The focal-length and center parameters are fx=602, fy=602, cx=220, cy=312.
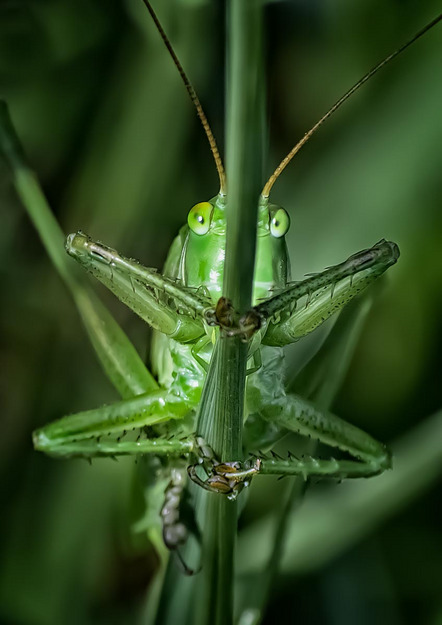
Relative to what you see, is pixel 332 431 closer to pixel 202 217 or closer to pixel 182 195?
pixel 202 217

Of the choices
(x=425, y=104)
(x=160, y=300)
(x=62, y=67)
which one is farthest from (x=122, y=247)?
(x=425, y=104)

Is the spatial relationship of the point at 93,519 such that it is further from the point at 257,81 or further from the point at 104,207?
the point at 257,81

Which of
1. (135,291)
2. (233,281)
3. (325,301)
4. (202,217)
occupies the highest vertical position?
(202,217)

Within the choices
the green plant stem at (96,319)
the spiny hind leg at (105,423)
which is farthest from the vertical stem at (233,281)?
the green plant stem at (96,319)

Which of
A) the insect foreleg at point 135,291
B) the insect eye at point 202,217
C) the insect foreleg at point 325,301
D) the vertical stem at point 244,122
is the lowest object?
the vertical stem at point 244,122

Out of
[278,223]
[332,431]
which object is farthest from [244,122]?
[332,431]

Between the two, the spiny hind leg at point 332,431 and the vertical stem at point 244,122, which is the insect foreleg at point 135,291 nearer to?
the spiny hind leg at point 332,431

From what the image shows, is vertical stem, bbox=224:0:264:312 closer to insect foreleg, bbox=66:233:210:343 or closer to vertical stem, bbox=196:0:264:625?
vertical stem, bbox=196:0:264:625
